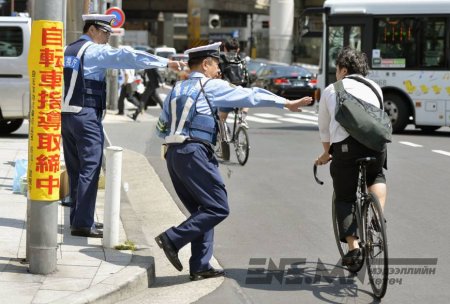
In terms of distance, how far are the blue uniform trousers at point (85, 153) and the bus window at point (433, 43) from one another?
47.1ft

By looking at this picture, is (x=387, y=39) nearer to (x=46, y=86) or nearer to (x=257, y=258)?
(x=257, y=258)

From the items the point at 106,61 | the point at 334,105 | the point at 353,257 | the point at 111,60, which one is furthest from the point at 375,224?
the point at 106,61

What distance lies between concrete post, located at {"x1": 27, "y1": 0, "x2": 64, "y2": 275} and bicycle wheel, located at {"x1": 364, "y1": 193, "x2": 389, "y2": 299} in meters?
2.25

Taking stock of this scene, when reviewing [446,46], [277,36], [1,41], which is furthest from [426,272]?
[277,36]

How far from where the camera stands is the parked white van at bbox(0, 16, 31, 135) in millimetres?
17969

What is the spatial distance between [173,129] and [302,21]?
53.8 feet

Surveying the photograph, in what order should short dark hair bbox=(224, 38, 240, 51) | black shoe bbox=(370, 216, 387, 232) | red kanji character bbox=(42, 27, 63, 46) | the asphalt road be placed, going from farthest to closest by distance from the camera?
short dark hair bbox=(224, 38, 240, 51), the asphalt road, red kanji character bbox=(42, 27, 63, 46), black shoe bbox=(370, 216, 387, 232)

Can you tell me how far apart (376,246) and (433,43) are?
15.7 meters

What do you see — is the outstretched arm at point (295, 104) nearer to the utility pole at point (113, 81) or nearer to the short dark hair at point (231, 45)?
the short dark hair at point (231, 45)

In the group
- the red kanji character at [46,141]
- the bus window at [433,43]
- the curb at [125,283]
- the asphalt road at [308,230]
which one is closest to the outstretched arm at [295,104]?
the asphalt road at [308,230]

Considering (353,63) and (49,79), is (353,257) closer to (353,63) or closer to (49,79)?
(353,63)

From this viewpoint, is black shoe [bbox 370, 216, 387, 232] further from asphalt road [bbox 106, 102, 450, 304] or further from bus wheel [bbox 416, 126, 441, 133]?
bus wheel [bbox 416, 126, 441, 133]

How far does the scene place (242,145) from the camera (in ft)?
51.7

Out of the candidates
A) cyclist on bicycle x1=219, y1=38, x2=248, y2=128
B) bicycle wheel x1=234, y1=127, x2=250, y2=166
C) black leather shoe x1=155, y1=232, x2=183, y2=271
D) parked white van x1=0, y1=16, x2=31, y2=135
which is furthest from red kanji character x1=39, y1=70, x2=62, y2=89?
parked white van x1=0, y1=16, x2=31, y2=135
